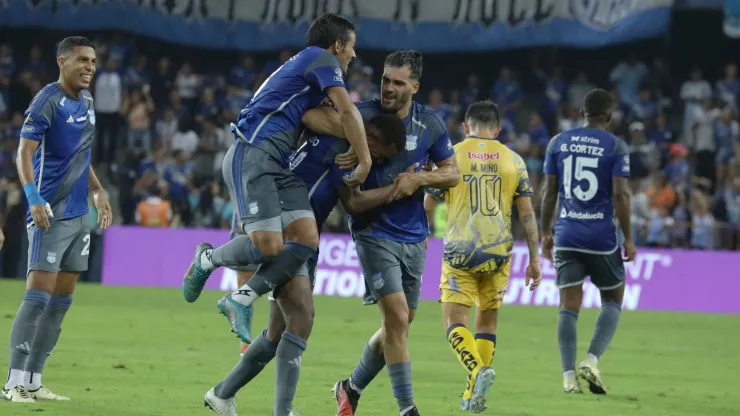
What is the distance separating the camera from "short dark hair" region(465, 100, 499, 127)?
9.64m

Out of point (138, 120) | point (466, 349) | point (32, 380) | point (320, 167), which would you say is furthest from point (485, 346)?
point (138, 120)

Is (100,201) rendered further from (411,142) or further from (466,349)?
(466,349)

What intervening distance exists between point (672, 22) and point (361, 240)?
76.6 ft

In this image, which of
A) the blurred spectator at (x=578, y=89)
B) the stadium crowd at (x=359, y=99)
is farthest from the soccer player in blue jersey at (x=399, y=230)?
the blurred spectator at (x=578, y=89)

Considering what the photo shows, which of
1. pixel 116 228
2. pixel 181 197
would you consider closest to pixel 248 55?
pixel 181 197

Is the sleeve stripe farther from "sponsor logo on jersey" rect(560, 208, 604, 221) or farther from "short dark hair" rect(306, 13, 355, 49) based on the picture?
"sponsor logo on jersey" rect(560, 208, 604, 221)

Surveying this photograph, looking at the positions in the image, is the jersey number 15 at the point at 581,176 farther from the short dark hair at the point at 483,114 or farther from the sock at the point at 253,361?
the sock at the point at 253,361

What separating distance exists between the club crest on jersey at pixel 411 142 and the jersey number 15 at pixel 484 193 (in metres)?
1.52

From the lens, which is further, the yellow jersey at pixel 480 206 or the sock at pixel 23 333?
the yellow jersey at pixel 480 206

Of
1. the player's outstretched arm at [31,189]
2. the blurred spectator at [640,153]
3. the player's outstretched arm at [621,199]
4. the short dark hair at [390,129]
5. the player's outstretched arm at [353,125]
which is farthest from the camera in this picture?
the blurred spectator at [640,153]

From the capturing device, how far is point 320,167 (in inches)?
306

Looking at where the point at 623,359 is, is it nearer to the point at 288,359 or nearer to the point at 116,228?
the point at 288,359

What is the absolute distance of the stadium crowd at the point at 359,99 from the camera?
24047 mm

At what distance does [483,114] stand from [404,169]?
70.2 inches
